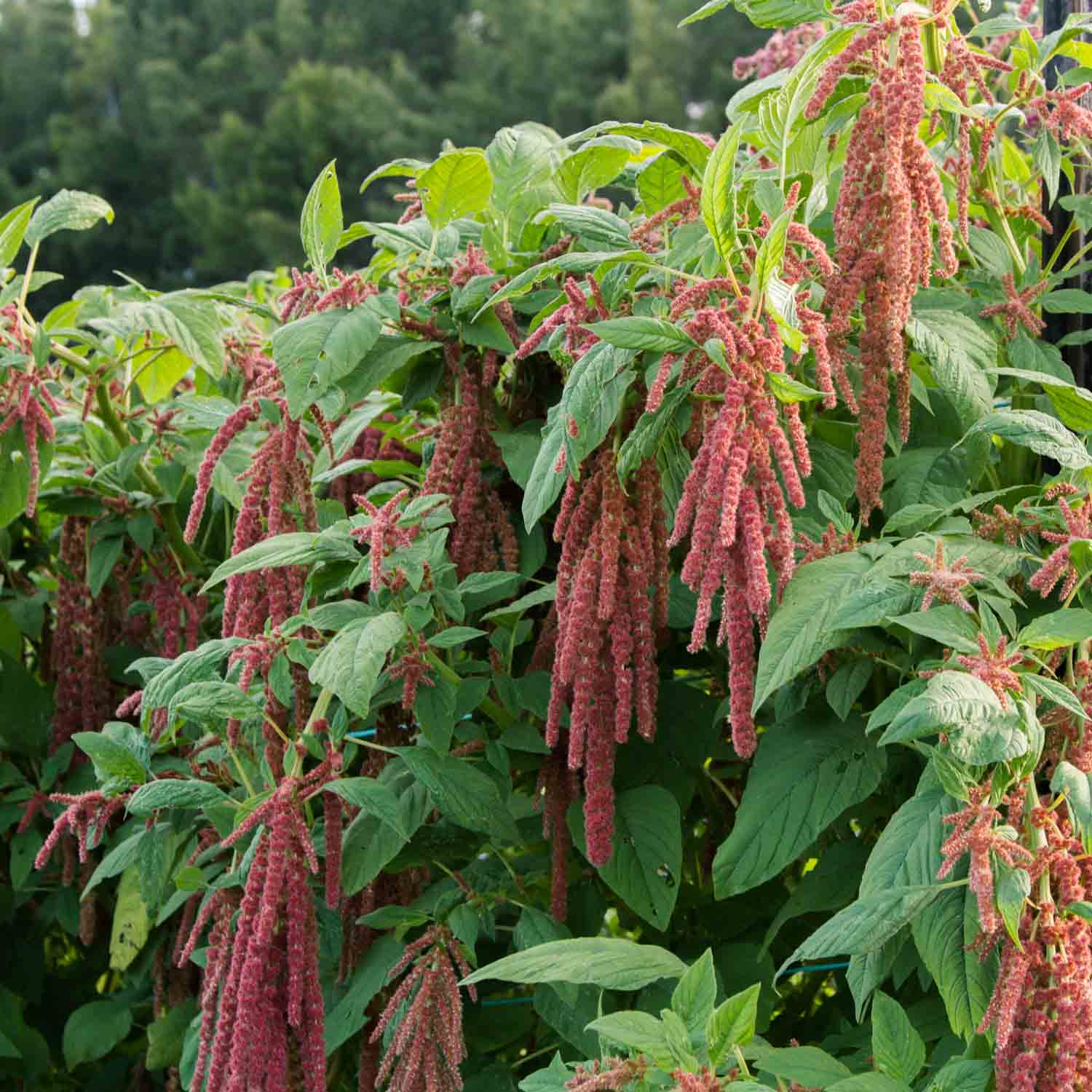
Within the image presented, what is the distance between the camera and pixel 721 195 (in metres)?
1.27

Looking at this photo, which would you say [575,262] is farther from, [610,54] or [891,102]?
[610,54]

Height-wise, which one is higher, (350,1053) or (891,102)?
(891,102)

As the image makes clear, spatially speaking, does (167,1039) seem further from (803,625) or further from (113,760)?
(803,625)

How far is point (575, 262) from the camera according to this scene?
139 cm

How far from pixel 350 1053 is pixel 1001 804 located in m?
1.15

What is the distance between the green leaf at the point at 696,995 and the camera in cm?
125

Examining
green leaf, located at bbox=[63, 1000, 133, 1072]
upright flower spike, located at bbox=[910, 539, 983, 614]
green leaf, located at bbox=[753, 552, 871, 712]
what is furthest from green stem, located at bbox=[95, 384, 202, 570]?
upright flower spike, located at bbox=[910, 539, 983, 614]

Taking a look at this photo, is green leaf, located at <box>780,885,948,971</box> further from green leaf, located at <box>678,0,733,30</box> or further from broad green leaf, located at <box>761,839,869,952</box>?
green leaf, located at <box>678,0,733,30</box>

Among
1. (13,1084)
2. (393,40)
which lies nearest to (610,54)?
(393,40)

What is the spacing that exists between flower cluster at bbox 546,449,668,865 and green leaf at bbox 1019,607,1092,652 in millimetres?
356

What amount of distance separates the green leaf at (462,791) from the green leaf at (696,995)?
0.39 meters

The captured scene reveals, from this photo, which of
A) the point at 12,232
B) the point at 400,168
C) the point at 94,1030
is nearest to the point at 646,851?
the point at 400,168

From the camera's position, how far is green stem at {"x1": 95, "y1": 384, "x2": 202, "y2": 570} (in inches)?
92.8

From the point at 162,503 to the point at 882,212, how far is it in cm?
138
